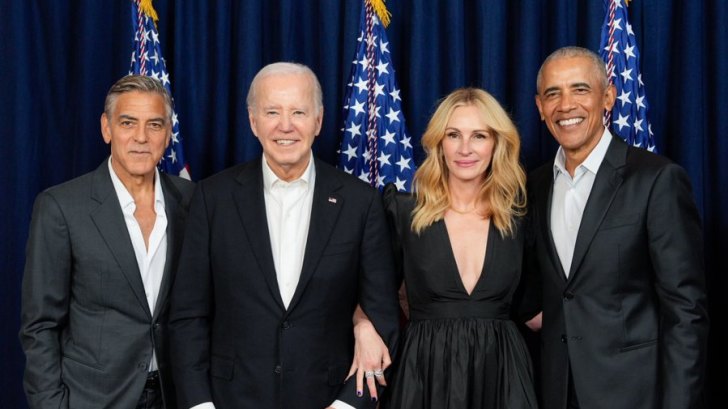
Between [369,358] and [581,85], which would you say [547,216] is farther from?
[369,358]

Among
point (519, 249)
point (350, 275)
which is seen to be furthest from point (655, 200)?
point (350, 275)

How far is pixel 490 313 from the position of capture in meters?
2.81

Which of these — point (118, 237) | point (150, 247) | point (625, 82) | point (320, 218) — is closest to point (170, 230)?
point (150, 247)

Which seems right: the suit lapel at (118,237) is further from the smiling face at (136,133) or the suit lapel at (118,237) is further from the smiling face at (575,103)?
the smiling face at (575,103)

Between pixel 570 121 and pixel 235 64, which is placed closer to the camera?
pixel 570 121

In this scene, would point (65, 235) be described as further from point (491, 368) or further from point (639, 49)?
point (639, 49)

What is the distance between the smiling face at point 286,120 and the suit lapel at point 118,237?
544 mm

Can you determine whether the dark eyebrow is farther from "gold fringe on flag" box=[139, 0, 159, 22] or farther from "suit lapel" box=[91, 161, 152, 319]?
"gold fringe on flag" box=[139, 0, 159, 22]

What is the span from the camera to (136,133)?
9.52 ft

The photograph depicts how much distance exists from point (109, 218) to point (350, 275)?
2.76ft

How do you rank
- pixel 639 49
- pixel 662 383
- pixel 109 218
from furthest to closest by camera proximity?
1. pixel 639 49
2. pixel 109 218
3. pixel 662 383

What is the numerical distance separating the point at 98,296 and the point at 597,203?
5.52 feet

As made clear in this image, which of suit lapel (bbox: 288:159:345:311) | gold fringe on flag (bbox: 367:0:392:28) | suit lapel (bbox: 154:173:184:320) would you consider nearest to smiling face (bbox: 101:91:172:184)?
suit lapel (bbox: 154:173:184:320)

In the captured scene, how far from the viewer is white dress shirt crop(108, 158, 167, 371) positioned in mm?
2834
